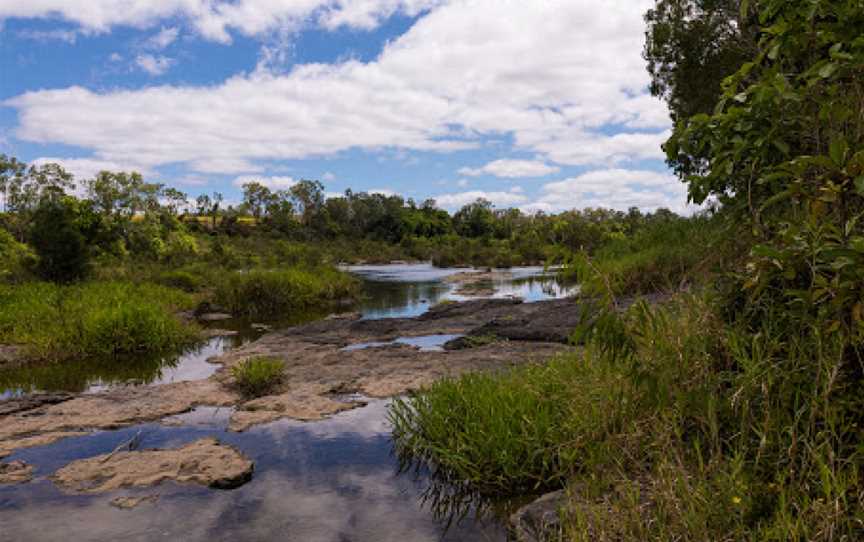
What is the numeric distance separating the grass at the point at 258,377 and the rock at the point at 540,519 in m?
4.84

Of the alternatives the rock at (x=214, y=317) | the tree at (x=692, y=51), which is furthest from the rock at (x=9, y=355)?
the tree at (x=692, y=51)

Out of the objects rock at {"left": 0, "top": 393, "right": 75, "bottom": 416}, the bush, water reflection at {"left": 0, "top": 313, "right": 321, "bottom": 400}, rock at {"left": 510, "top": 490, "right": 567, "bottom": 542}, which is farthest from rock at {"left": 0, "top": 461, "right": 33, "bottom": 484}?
the bush

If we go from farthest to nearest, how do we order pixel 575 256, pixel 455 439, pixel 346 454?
pixel 346 454 → pixel 455 439 → pixel 575 256

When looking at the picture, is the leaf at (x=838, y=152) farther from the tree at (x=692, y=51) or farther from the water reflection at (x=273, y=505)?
the tree at (x=692, y=51)

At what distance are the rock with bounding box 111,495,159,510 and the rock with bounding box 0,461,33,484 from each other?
1.18m

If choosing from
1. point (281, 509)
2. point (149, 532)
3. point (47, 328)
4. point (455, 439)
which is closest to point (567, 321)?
point (455, 439)

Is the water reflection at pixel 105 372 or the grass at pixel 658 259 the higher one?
the grass at pixel 658 259

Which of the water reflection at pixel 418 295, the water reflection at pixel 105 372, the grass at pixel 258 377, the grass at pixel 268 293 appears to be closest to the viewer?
the grass at pixel 258 377

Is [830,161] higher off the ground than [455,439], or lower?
higher

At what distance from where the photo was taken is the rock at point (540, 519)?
12.1ft

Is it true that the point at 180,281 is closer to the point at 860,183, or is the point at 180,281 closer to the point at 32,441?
the point at 32,441

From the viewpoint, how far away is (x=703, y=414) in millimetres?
Result: 3588

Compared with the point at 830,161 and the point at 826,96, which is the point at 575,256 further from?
the point at 826,96

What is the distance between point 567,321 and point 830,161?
350 inches
